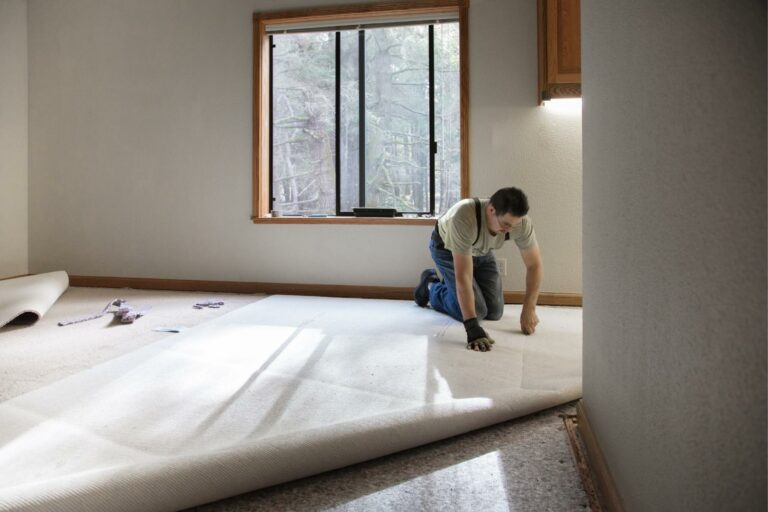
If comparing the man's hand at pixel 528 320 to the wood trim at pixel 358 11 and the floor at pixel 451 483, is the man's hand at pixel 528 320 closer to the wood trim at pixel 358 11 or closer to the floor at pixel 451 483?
the floor at pixel 451 483

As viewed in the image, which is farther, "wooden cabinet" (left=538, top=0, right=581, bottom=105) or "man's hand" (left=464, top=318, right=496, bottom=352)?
"wooden cabinet" (left=538, top=0, right=581, bottom=105)

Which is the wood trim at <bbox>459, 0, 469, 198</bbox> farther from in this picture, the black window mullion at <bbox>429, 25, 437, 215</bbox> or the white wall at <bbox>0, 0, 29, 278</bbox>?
the white wall at <bbox>0, 0, 29, 278</bbox>

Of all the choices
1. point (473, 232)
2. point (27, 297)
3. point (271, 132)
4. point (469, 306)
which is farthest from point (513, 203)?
point (27, 297)

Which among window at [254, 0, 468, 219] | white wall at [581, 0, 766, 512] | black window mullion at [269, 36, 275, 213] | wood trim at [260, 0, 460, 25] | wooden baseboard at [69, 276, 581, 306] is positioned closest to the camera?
white wall at [581, 0, 766, 512]

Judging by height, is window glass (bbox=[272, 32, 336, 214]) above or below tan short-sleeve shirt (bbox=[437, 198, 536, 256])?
above

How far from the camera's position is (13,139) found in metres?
4.17

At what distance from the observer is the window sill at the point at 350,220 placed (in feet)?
11.9

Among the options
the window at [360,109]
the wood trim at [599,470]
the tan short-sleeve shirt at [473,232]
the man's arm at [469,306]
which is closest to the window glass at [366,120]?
the window at [360,109]

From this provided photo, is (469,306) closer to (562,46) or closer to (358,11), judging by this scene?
(562,46)

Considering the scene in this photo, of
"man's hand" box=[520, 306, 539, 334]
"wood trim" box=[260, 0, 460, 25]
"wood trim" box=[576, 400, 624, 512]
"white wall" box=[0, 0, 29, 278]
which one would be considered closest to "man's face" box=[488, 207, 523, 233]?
"man's hand" box=[520, 306, 539, 334]

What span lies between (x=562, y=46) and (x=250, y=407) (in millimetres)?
2683

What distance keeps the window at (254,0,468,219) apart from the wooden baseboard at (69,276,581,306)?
1.77 ft

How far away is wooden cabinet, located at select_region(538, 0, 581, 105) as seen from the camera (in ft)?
10.1

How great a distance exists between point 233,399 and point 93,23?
3807mm
